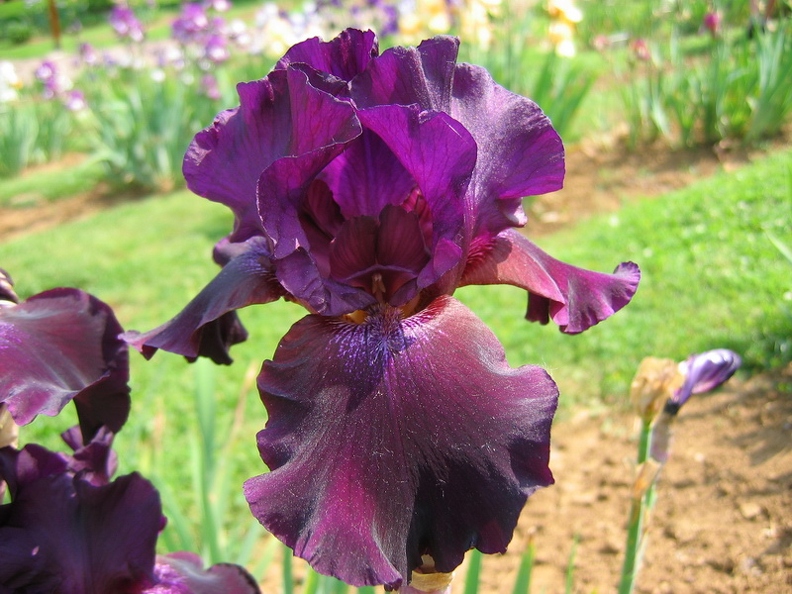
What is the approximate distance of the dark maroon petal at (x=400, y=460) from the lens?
68 centimetres

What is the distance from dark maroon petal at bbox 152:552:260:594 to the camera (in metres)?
0.97

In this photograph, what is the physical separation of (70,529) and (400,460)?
46cm

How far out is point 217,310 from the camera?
861mm

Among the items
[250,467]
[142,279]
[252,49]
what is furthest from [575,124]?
[250,467]

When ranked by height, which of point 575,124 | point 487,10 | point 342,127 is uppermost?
point 342,127

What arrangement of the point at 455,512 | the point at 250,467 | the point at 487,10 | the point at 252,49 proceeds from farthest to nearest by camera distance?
the point at 252,49, the point at 487,10, the point at 250,467, the point at 455,512

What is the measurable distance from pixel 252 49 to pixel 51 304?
702 centimetres

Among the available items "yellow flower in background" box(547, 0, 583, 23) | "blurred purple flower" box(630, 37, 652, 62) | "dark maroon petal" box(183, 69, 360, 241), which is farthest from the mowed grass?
"yellow flower in background" box(547, 0, 583, 23)

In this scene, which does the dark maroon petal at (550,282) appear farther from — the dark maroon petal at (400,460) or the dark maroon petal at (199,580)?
the dark maroon petal at (199,580)

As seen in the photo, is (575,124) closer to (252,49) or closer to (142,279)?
(252,49)

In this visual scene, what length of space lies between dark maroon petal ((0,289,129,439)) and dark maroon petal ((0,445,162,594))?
0.07 metres

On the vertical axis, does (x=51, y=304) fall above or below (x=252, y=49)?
above

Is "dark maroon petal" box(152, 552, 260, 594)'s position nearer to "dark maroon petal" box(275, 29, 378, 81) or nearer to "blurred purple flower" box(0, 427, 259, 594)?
"blurred purple flower" box(0, 427, 259, 594)

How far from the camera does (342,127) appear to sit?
2.50ft
